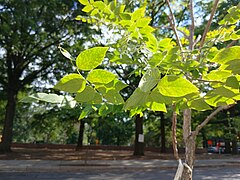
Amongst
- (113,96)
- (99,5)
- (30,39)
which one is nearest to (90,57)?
(113,96)

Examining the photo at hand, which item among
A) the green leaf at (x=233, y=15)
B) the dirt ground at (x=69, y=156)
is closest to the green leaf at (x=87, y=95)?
the green leaf at (x=233, y=15)

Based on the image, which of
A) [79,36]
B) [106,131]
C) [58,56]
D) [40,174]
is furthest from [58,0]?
[106,131]

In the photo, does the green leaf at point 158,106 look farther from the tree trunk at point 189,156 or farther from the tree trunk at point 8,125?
the tree trunk at point 8,125

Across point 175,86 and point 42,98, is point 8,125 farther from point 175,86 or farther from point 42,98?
point 175,86

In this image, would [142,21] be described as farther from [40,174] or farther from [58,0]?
[58,0]

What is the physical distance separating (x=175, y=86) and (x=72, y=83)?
23 centimetres

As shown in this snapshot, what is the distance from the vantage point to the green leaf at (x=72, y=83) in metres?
0.54

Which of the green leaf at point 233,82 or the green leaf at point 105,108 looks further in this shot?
the green leaf at point 105,108

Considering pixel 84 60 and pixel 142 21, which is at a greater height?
pixel 142 21

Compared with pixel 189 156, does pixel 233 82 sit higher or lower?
higher

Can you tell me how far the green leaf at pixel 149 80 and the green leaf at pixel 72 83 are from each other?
0.47 ft

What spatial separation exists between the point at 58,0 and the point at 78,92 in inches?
607

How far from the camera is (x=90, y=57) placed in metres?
0.53

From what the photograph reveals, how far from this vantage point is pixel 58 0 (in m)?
14.6
